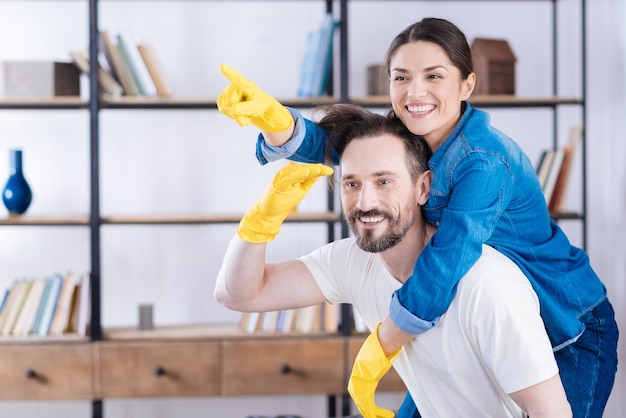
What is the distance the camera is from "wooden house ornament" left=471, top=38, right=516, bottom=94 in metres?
2.98

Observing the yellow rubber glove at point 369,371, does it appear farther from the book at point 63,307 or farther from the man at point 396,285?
the book at point 63,307

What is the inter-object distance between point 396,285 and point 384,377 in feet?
4.94

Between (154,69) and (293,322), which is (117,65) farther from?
(293,322)

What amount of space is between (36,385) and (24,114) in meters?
1.09

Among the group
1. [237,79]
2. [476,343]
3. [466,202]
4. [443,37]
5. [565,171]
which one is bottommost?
[476,343]

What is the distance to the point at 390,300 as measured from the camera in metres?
1.58

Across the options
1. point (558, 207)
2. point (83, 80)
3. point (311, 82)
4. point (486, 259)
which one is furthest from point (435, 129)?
point (83, 80)

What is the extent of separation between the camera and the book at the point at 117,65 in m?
2.90

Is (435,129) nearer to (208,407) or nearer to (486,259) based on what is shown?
(486,259)

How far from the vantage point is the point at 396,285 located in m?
1.56

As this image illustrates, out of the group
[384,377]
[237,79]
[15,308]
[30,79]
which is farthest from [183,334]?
[237,79]

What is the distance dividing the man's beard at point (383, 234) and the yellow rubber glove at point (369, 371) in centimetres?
15

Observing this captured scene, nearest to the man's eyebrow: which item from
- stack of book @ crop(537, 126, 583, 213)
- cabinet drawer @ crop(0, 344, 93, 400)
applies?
stack of book @ crop(537, 126, 583, 213)

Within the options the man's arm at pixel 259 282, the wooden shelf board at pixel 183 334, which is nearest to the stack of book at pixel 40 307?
the wooden shelf board at pixel 183 334
